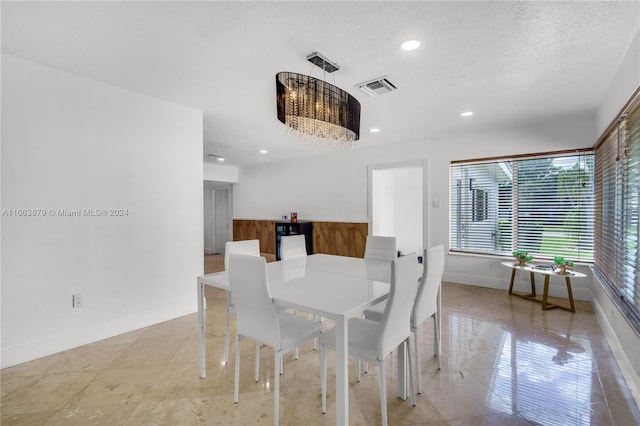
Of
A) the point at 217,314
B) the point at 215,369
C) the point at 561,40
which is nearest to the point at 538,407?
the point at 215,369

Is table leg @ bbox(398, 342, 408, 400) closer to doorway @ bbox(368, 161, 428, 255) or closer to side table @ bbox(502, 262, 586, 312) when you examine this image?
side table @ bbox(502, 262, 586, 312)

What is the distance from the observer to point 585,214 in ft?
13.0

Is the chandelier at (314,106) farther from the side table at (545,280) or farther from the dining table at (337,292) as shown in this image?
the side table at (545,280)

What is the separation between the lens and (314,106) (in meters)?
2.10

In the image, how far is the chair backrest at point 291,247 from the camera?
10.4 feet

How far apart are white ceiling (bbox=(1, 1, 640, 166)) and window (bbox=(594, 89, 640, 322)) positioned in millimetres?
537

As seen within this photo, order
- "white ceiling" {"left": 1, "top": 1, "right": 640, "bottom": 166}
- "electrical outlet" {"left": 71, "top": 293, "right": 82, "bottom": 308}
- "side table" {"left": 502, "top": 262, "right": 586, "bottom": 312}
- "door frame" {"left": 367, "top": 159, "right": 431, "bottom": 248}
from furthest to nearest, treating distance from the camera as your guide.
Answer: "door frame" {"left": 367, "top": 159, "right": 431, "bottom": 248} < "side table" {"left": 502, "top": 262, "right": 586, "bottom": 312} < "electrical outlet" {"left": 71, "top": 293, "right": 82, "bottom": 308} < "white ceiling" {"left": 1, "top": 1, "right": 640, "bottom": 166}

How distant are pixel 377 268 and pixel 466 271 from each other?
2.93 metres

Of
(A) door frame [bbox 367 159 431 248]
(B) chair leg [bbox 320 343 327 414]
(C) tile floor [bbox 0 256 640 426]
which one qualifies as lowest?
(C) tile floor [bbox 0 256 640 426]

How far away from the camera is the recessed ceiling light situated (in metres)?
2.09

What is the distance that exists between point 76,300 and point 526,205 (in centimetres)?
558

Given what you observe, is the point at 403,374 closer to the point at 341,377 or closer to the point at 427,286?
the point at 427,286

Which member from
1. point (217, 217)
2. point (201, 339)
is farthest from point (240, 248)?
point (217, 217)

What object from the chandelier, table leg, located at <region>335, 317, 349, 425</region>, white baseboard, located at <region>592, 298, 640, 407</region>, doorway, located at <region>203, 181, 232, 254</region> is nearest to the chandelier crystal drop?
the chandelier
